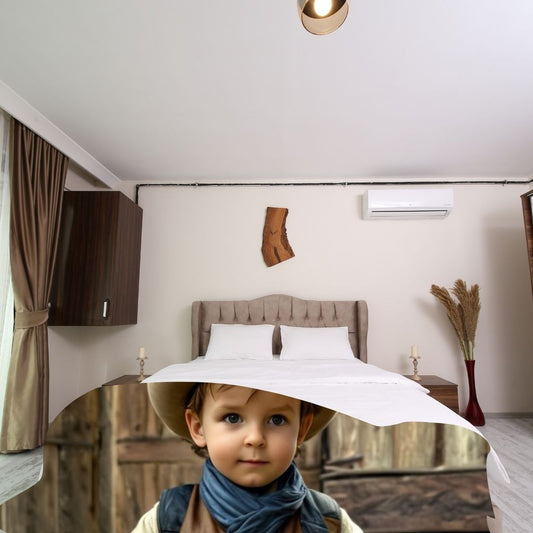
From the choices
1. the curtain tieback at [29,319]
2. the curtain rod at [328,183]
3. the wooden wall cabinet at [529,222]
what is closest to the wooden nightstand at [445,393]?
the wooden wall cabinet at [529,222]

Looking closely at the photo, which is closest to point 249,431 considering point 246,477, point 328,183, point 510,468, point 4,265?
point 246,477

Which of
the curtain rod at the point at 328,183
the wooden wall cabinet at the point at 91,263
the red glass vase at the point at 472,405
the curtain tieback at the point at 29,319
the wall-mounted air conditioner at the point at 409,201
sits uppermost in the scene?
the curtain rod at the point at 328,183

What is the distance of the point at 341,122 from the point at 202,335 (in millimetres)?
2252

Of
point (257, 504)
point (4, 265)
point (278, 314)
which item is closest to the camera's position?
point (257, 504)

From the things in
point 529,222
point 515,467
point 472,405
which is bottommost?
point 515,467

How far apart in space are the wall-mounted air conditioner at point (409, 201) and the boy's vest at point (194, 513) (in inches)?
134

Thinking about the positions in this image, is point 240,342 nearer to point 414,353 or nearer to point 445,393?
point 414,353

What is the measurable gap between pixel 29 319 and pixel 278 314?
6.72 ft

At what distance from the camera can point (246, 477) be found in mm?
359

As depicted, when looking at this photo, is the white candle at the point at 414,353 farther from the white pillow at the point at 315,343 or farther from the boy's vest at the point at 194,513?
the boy's vest at the point at 194,513

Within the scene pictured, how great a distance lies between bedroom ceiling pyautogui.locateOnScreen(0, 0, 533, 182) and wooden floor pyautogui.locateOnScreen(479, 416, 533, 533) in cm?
202

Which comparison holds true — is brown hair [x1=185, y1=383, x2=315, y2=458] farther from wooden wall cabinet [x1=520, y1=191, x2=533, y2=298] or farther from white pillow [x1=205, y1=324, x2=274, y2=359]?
wooden wall cabinet [x1=520, y1=191, x2=533, y2=298]

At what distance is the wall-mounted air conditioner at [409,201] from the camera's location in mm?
3490

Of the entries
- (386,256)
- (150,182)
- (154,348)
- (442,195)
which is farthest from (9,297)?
(442,195)
